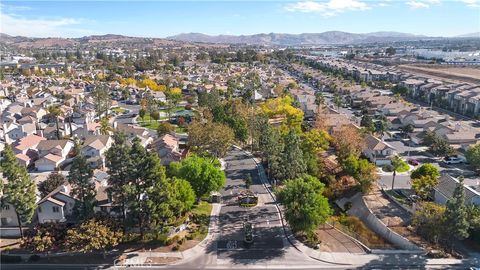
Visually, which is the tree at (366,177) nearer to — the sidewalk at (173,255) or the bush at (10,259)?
the sidewalk at (173,255)

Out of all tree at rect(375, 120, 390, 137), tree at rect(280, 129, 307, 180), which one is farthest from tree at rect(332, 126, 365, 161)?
tree at rect(375, 120, 390, 137)

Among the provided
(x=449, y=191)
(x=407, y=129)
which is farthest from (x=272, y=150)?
(x=407, y=129)

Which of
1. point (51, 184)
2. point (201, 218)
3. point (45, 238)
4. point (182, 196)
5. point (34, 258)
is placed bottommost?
point (34, 258)

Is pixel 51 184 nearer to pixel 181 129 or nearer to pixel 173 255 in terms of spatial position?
pixel 173 255

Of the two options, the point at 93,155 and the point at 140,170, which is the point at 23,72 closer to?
the point at 93,155

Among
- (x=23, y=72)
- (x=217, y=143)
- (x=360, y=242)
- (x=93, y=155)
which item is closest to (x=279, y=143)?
(x=217, y=143)
